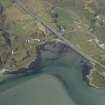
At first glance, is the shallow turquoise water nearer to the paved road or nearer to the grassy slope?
the paved road

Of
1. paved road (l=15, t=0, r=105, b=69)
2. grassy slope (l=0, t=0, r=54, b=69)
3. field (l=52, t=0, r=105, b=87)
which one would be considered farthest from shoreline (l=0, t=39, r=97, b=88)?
field (l=52, t=0, r=105, b=87)

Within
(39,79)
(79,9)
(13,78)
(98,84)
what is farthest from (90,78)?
(79,9)

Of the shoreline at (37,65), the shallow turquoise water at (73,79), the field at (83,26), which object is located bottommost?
the shallow turquoise water at (73,79)

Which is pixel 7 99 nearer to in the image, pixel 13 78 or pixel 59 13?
pixel 13 78

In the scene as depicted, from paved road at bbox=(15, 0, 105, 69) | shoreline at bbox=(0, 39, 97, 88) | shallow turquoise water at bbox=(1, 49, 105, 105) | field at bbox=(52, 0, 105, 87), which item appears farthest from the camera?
field at bbox=(52, 0, 105, 87)

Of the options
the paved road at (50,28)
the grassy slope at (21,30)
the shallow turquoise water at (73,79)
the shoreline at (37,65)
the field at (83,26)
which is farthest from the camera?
the field at (83,26)

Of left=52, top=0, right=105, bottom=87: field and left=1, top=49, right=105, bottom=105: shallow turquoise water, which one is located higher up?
left=52, top=0, right=105, bottom=87: field

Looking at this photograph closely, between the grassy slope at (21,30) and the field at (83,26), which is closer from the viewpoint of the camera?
the grassy slope at (21,30)

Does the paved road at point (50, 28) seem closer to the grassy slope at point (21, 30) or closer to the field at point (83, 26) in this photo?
the field at point (83, 26)

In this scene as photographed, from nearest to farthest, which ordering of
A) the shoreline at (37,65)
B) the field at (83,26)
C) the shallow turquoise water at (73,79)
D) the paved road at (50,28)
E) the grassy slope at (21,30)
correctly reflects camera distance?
the shallow turquoise water at (73,79), the shoreline at (37,65), the paved road at (50,28), the grassy slope at (21,30), the field at (83,26)

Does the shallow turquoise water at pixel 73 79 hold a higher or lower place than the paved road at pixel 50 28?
lower

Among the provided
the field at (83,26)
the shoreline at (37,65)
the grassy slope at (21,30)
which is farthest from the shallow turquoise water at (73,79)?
the grassy slope at (21,30)
